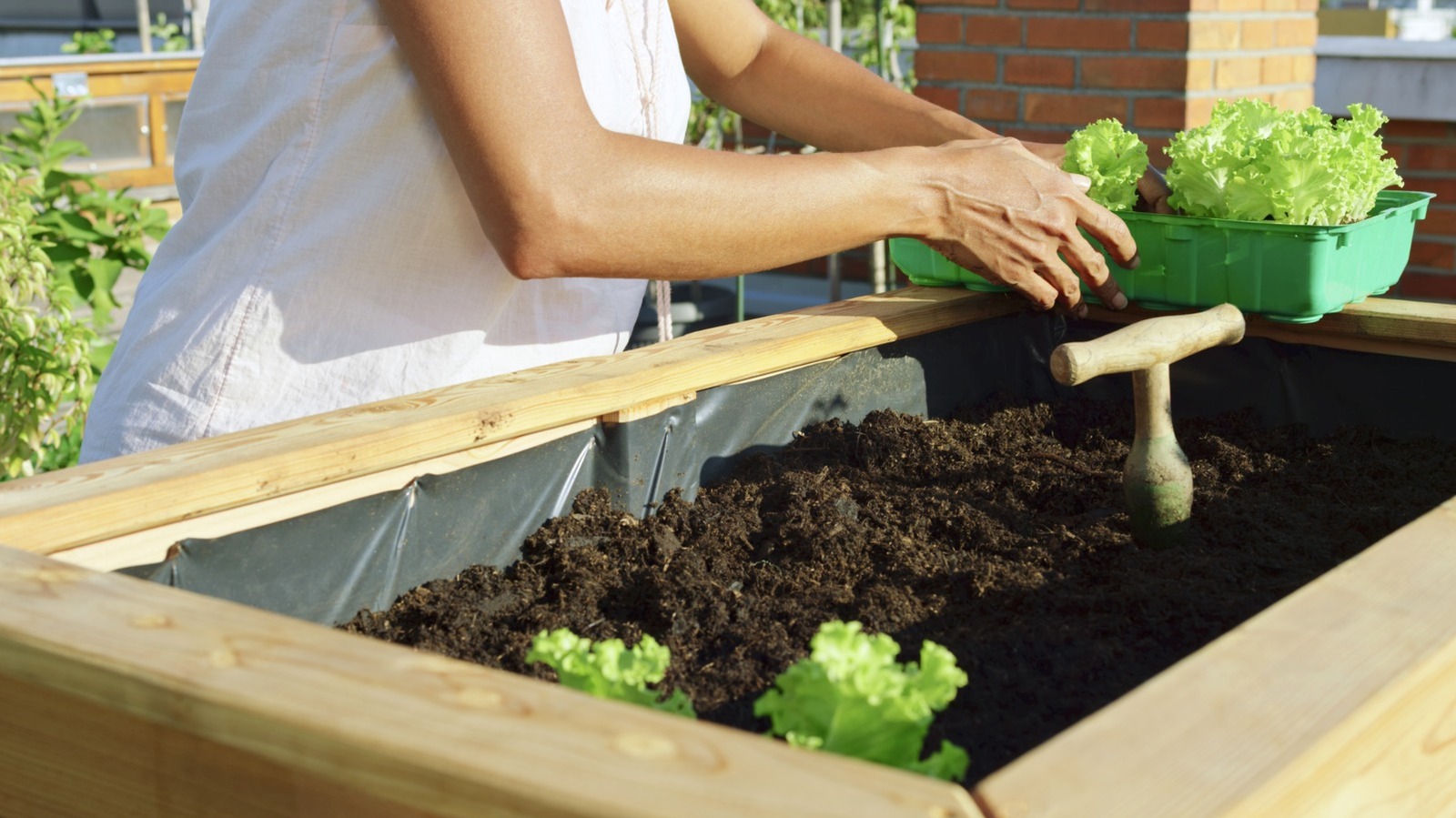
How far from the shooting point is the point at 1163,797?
2.33 ft

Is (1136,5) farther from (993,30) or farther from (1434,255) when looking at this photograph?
(1434,255)

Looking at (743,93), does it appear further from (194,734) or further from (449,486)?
(194,734)

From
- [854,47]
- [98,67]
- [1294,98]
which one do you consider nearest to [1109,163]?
[1294,98]

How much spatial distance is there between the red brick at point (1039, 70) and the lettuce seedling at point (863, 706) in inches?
134

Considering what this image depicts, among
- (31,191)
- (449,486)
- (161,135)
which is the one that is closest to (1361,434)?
(449,486)

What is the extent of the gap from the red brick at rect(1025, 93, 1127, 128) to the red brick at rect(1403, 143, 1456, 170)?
4.24ft

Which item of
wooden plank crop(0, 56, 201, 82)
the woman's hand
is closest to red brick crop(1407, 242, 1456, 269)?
the woman's hand

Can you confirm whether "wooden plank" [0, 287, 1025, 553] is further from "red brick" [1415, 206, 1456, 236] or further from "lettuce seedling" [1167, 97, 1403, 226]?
"red brick" [1415, 206, 1456, 236]

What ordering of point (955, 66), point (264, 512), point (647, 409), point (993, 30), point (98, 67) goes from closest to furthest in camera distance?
point (264, 512)
point (647, 409)
point (993, 30)
point (955, 66)
point (98, 67)

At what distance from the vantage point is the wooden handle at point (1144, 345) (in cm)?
139

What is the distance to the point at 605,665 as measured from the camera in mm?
957

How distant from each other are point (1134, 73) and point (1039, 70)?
30 centimetres

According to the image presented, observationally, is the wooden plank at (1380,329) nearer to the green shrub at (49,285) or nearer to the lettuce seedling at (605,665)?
the lettuce seedling at (605,665)

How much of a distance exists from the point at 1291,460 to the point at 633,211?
38.5 inches
